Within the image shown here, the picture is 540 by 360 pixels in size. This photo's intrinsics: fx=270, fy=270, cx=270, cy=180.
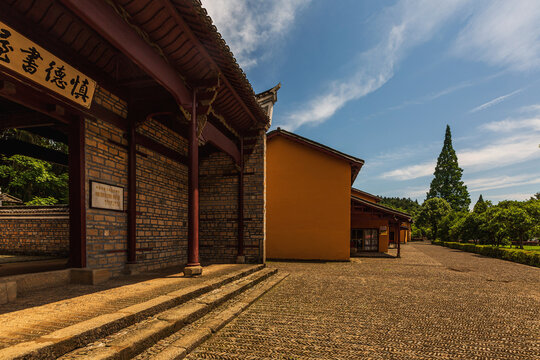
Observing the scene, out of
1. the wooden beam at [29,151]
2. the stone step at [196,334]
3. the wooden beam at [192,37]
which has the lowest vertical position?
the stone step at [196,334]

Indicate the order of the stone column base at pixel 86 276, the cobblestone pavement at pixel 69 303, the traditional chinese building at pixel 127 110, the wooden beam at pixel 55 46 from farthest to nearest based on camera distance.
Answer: the stone column base at pixel 86 276, the traditional chinese building at pixel 127 110, the wooden beam at pixel 55 46, the cobblestone pavement at pixel 69 303

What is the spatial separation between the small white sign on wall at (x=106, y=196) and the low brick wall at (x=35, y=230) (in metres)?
4.15

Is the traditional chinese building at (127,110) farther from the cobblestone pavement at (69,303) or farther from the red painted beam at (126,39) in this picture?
the cobblestone pavement at (69,303)

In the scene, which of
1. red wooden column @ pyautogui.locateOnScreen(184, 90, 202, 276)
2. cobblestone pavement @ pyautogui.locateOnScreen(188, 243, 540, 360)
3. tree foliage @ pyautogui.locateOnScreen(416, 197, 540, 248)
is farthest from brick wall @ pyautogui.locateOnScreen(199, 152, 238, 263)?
tree foliage @ pyautogui.locateOnScreen(416, 197, 540, 248)

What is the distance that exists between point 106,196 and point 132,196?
2.28ft

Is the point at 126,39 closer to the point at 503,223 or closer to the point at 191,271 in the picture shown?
the point at 191,271

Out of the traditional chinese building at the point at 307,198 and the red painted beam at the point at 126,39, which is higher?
the red painted beam at the point at 126,39

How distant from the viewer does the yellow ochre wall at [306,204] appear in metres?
12.6

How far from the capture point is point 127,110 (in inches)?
246

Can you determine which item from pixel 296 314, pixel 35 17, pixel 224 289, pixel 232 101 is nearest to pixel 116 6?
pixel 35 17

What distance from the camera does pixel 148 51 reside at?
4660 mm

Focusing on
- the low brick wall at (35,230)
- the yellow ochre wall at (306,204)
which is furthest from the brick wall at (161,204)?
the yellow ochre wall at (306,204)

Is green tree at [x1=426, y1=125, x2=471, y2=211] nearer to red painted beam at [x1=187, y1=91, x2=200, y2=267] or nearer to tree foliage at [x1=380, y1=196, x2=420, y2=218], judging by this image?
tree foliage at [x1=380, y1=196, x2=420, y2=218]

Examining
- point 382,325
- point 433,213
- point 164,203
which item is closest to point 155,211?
point 164,203
